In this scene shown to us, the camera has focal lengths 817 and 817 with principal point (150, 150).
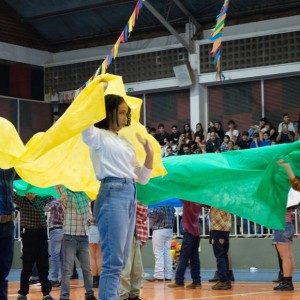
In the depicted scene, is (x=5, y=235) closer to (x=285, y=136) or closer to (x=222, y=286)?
(x=222, y=286)

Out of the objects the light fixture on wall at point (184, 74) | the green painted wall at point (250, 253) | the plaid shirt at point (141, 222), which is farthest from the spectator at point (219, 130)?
the plaid shirt at point (141, 222)

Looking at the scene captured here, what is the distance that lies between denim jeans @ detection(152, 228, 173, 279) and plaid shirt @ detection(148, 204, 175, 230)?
0.09 m

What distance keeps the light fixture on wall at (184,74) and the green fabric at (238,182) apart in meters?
16.3

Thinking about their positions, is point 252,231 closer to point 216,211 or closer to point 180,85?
point 216,211

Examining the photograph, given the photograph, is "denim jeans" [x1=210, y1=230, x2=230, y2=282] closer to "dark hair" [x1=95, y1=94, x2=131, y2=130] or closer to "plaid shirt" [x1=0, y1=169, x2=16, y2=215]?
"plaid shirt" [x1=0, y1=169, x2=16, y2=215]

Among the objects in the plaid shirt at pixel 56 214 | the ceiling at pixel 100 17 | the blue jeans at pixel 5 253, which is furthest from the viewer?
the ceiling at pixel 100 17

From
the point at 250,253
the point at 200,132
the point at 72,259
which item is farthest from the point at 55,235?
the point at 200,132

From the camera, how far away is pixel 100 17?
27219 mm

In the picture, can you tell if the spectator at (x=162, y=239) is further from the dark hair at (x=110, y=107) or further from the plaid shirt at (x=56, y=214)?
the dark hair at (x=110, y=107)

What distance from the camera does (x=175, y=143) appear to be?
24.4 meters

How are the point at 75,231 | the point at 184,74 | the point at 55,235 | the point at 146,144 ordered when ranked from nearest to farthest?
1. the point at 146,144
2. the point at 75,231
3. the point at 55,235
4. the point at 184,74

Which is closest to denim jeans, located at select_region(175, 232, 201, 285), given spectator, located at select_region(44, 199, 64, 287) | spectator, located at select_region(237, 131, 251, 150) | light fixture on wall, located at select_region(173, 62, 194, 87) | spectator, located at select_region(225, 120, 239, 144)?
spectator, located at select_region(44, 199, 64, 287)

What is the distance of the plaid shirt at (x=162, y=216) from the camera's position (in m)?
14.7

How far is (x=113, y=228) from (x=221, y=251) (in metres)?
6.43
